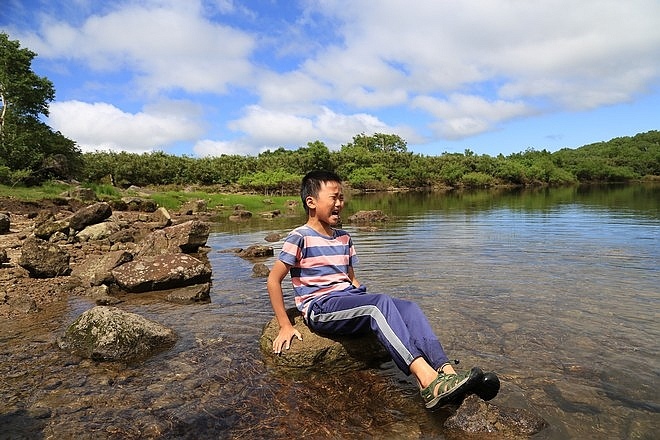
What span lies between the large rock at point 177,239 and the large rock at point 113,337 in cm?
890

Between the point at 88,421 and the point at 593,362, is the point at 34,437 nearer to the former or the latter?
the point at 88,421

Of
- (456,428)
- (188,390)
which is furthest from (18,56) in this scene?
(456,428)

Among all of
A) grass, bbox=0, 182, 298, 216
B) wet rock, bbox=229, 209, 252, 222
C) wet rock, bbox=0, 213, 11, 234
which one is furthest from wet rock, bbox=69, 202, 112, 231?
wet rock, bbox=229, 209, 252, 222

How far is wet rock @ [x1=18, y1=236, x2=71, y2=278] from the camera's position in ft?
39.6

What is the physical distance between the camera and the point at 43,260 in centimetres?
1230

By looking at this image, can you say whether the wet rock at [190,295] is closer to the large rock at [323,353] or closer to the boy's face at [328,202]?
the large rock at [323,353]

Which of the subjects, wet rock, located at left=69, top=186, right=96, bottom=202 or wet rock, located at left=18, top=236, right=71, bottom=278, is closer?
wet rock, located at left=18, top=236, right=71, bottom=278

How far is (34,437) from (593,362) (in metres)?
6.99

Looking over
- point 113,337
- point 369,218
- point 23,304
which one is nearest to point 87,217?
point 23,304

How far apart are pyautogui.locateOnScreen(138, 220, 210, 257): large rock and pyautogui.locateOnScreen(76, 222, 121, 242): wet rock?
4092 millimetres

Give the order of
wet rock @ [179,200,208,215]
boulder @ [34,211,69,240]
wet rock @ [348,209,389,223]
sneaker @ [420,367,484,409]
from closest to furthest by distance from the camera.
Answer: sneaker @ [420,367,484,409] → boulder @ [34,211,69,240] → wet rock @ [348,209,389,223] → wet rock @ [179,200,208,215]

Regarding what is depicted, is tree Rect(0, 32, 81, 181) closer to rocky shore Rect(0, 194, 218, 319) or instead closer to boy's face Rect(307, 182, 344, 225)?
rocky shore Rect(0, 194, 218, 319)

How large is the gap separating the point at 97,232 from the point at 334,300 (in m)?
17.8

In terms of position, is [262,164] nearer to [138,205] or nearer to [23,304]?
[138,205]
